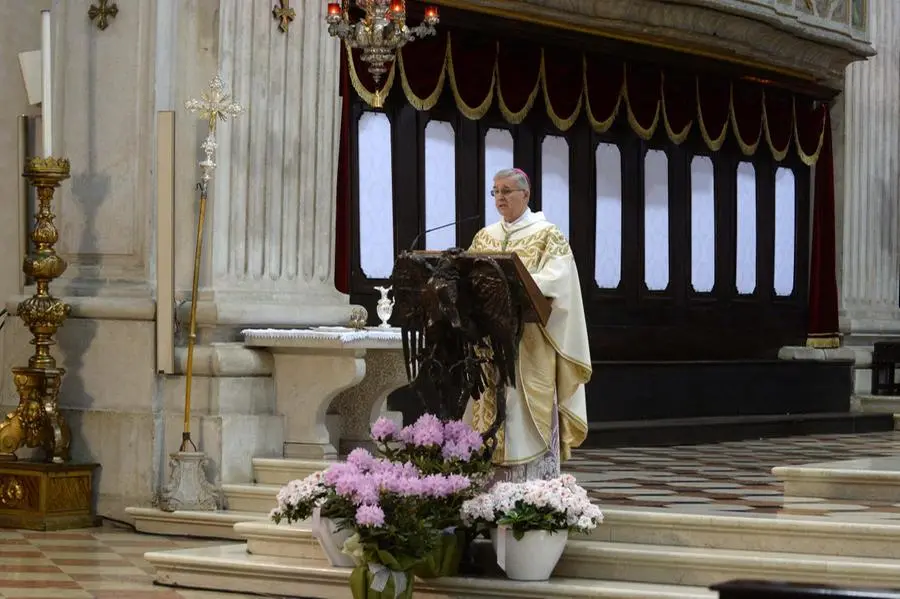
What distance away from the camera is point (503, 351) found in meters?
7.70

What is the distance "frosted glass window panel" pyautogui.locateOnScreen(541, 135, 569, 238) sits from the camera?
13758mm

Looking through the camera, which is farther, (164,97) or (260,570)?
(164,97)

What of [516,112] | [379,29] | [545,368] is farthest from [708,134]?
[545,368]

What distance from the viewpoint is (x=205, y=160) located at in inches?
389

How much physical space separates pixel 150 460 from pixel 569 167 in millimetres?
5276

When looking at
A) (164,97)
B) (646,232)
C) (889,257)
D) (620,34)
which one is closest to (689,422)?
(646,232)

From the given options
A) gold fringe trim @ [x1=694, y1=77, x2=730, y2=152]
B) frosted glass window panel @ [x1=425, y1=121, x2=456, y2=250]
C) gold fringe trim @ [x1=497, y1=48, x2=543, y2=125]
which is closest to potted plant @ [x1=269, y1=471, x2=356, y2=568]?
frosted glass window panel @ [x1=425, y1=121, x2=456, y2=250]

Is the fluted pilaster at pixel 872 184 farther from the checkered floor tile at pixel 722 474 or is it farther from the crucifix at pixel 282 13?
the crucifix at pixel 282 13

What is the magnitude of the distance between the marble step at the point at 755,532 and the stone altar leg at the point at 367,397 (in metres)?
2.54

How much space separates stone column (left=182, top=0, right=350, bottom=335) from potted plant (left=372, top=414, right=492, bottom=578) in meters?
2.63

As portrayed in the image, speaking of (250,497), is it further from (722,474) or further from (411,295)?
(722,474)

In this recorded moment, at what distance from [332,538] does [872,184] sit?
32.3 ft

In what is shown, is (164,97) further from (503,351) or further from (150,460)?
(503,351)

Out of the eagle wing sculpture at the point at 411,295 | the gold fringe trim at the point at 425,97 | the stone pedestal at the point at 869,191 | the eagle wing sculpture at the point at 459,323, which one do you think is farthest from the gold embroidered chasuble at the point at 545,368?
the stone pedestal at the point at 869,191
